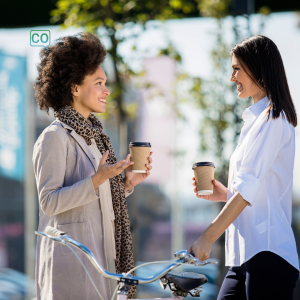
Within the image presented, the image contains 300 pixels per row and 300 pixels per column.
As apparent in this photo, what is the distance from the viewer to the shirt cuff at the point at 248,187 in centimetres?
185

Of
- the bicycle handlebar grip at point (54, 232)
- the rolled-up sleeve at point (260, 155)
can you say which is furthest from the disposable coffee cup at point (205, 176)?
the bicycle handlebar grip at point (54, 232)

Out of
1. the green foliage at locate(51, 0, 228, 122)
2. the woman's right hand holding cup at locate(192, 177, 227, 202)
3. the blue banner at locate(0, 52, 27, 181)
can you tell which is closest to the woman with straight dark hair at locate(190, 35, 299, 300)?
the woman's right hand holding cup at locate(192, 177, 227, 202)

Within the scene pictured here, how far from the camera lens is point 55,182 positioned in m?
2.23

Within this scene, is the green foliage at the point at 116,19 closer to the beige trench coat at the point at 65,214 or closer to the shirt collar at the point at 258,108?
the beige trench coat at the point at 65,214

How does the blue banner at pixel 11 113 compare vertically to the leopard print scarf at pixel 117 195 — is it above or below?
above

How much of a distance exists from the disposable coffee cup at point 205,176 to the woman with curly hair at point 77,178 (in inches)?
13.9

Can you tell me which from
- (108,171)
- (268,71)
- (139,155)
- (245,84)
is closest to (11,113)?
(139,155)

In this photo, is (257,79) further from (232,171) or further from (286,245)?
(286,245)

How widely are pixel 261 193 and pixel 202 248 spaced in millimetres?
388

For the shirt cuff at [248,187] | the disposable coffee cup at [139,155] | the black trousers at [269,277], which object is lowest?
the black trousers at [269,277]

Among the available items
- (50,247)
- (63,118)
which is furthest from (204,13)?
(50,247)

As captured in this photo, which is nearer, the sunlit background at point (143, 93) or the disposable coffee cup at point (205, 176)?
the disposable coffee cup at point (205, 176)

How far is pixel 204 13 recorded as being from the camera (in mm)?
5777

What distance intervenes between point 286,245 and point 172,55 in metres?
3.56
